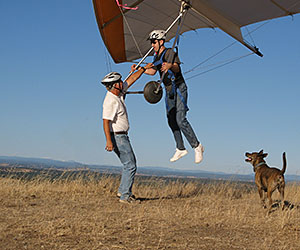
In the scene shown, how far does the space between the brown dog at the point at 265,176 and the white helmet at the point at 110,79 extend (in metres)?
3.15

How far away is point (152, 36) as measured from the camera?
23.4ft

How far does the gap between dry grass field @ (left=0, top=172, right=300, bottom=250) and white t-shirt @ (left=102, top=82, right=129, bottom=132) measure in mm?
1361

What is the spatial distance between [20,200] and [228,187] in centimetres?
532

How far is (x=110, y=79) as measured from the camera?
6.67 m

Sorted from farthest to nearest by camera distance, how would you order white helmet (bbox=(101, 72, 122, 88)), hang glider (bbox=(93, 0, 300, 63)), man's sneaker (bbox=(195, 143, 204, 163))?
1. hang glider (bbox=(93, 0, 300, 63))
2. man's sneaker (bbox=(195, 143, 204, 163))
3. white helmet (bbox=(101, 72, 122, 88))

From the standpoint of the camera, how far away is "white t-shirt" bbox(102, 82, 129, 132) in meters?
6.56

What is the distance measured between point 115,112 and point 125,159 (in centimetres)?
88

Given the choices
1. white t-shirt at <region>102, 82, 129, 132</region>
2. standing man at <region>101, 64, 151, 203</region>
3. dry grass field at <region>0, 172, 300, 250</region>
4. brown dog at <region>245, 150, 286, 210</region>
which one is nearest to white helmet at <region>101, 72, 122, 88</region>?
standing man at <region>101, 64, 151, 203</region>

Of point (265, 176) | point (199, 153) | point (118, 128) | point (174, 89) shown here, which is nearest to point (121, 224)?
point (118, 128)

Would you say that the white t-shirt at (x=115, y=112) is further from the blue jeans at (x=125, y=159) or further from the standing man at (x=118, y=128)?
the blue jeans at (x=125, y=159)

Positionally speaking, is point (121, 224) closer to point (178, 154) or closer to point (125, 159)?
point (125, 159)

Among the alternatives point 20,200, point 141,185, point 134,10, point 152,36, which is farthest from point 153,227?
point 134,10

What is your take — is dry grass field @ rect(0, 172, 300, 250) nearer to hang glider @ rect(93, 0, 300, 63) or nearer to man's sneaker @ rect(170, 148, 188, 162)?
man's sneaker @ rect(170, 148, 188, 162)

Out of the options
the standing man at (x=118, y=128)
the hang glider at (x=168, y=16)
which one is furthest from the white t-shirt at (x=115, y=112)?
the hang glider at (x=168, y=16)
